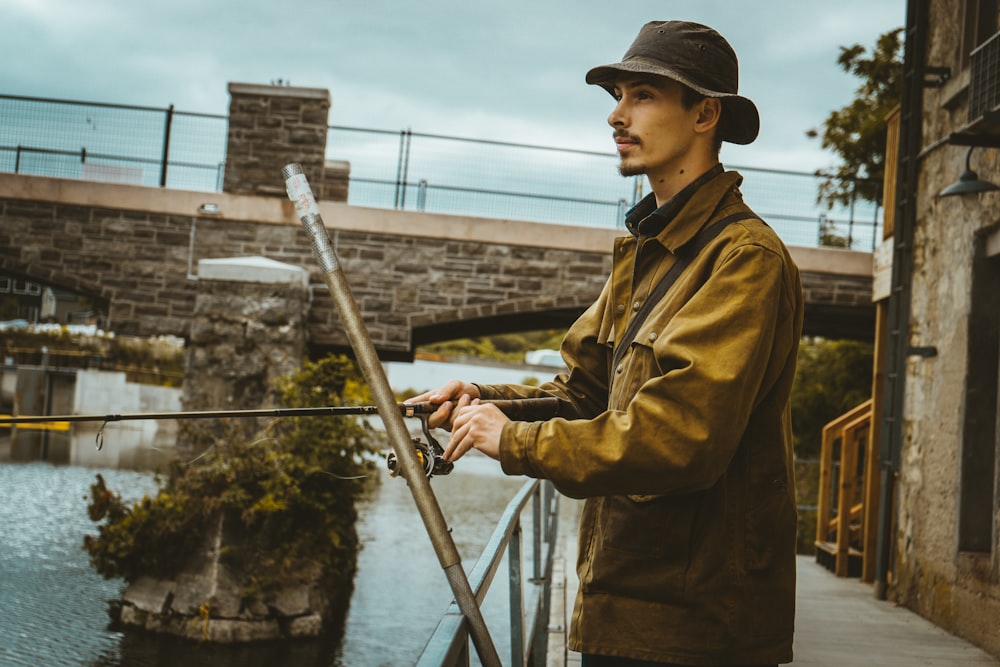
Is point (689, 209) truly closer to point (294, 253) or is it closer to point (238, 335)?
point (238, 335)

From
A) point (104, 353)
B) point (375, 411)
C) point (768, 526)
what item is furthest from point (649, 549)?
point (104, 353)

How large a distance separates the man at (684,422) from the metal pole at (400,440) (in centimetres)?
10

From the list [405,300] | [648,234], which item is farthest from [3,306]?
[648,234]

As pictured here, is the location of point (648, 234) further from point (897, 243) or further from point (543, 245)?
point (543, 245)

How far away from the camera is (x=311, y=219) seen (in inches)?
73.4

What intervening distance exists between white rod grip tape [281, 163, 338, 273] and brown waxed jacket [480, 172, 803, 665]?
46 cm

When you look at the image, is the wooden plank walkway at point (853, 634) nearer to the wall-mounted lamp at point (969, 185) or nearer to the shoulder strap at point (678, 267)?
the wall-mounted lamp at point (969, 185)

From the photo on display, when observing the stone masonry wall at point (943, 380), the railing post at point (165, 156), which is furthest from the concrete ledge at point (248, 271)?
the stone masonry wall at point (943, 380)

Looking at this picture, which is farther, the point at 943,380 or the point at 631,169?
the point at 943,380

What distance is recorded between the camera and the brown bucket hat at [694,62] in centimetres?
188

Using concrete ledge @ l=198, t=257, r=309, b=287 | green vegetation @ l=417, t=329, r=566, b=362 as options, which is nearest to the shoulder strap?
concrete ledge @ l=198, t=257, r=309, b=287

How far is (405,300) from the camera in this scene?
1163 centimetres

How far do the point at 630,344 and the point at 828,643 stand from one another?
4280mm

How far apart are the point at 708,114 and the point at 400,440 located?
84 cm
